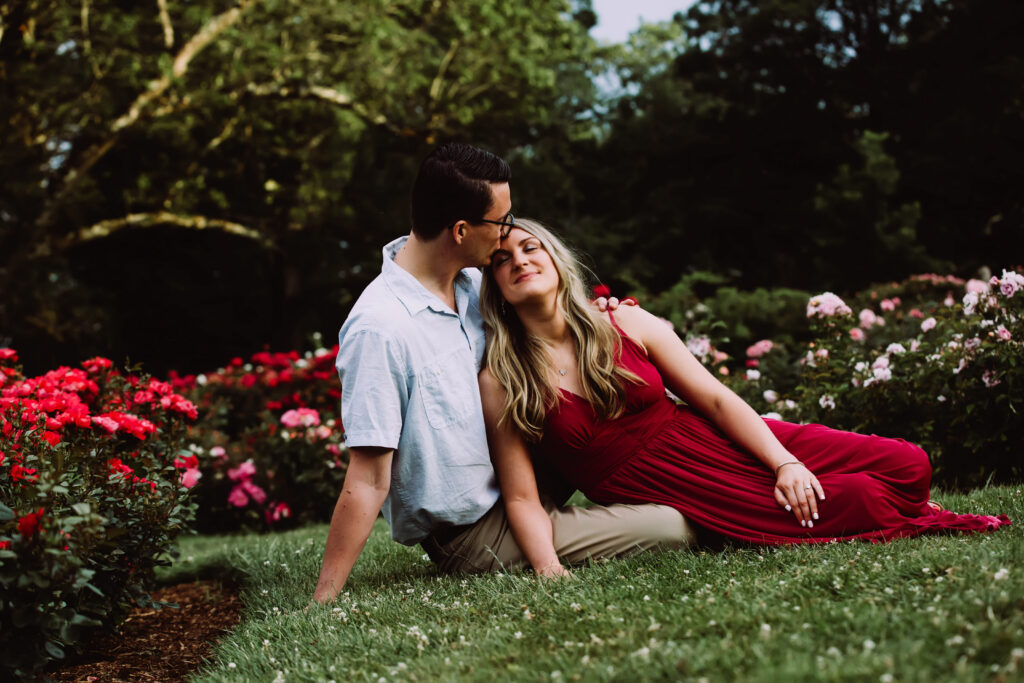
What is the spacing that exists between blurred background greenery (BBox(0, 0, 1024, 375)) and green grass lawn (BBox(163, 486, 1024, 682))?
6.83 metres

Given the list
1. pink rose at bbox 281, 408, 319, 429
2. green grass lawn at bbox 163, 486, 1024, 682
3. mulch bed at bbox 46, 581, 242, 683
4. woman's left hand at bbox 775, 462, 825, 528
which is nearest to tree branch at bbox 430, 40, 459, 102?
pink rose at bbox 281, 408, 319, 429

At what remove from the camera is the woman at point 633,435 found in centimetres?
316

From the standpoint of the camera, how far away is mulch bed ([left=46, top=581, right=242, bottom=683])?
10.2 ft

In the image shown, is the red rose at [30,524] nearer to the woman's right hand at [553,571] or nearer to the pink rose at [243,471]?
the woman's right hand at [553,571]

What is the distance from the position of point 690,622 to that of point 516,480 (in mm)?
1212

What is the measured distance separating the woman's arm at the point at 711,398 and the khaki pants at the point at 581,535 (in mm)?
410

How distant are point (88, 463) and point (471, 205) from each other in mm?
1730

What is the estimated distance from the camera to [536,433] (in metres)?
3.28

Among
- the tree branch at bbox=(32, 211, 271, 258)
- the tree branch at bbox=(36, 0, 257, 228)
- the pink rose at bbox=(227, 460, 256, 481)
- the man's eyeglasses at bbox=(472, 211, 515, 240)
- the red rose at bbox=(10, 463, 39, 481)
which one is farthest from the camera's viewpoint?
the tree branch at bbox=(32, 211, 271, 258)

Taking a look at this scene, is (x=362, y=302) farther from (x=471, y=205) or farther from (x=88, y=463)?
(x=88, y=463)

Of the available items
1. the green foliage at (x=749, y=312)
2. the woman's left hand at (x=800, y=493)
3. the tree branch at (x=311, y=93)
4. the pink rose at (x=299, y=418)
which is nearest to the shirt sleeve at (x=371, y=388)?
the woman's left hand at (x=800, y=493)

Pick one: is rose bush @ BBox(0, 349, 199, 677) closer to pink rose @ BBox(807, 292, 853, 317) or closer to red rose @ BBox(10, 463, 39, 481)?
red rose @ BBox(10, 463, 39, 481)

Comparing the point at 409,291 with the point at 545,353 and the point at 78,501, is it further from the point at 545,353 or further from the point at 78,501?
the point at 78,501

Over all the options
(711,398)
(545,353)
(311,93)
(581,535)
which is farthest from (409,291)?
(311,93)
